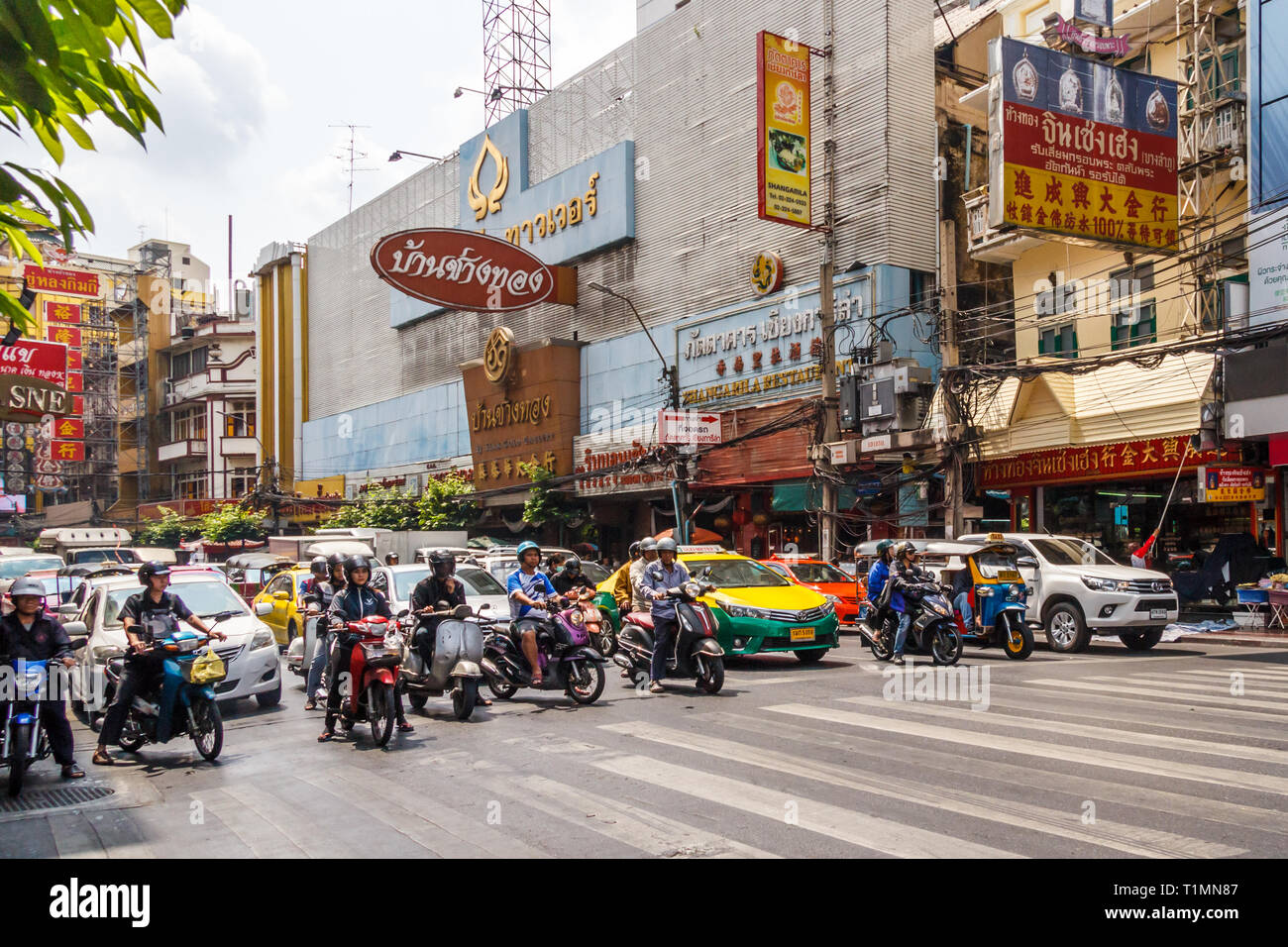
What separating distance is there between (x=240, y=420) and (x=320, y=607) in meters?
58.1

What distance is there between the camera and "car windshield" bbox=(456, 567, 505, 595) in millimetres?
16531

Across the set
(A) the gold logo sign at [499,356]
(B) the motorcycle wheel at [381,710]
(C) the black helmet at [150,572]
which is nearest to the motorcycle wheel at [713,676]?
(B) the motorcycle wheel at [381,710]

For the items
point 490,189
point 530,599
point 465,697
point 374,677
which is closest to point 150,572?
point 374,677

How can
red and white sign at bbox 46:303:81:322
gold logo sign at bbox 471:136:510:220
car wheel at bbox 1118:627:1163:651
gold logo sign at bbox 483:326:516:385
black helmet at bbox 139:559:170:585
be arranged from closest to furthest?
black helmet at bbox 139:559:170:585
car wheel at bbox 1118:627:1163:651
gold logo sign at bbox 483:326:516:385
gold logo sign at bbox 471:136:510:220
red and white sign at bbox 46:303:81:322

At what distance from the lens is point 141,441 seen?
74.0 m

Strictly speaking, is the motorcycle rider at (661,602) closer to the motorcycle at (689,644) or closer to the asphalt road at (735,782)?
the motorcycle at (689,644)

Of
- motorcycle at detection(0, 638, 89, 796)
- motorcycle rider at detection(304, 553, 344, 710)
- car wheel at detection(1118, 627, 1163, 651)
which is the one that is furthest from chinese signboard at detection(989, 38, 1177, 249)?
motorcycle at detection(0, 638, 89, 796)

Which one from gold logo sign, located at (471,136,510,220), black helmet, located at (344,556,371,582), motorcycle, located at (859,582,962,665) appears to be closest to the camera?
black helmet, located at (344,556,371,582)

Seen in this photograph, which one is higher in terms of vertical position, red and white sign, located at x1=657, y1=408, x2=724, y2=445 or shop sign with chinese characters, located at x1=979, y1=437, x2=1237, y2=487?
red and white sign, located at x1=657, y1=408, x2=724, y2=445

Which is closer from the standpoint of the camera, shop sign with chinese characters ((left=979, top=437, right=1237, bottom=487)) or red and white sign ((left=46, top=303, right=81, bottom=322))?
shop sign with chinese characters ((left=979, top=437, right=1237, bottom=487))

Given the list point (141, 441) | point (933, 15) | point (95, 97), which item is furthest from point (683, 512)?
point (141, 441)

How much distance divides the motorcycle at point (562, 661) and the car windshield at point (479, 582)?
4767mm

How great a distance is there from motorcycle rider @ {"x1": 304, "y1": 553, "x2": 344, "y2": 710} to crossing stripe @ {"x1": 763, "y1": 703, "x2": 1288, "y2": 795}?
5298 mm

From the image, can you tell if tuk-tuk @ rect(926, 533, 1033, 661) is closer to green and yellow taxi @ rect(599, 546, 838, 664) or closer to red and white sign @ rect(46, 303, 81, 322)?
green and yellow taxi @ rect(599, 546, 838, 664)
